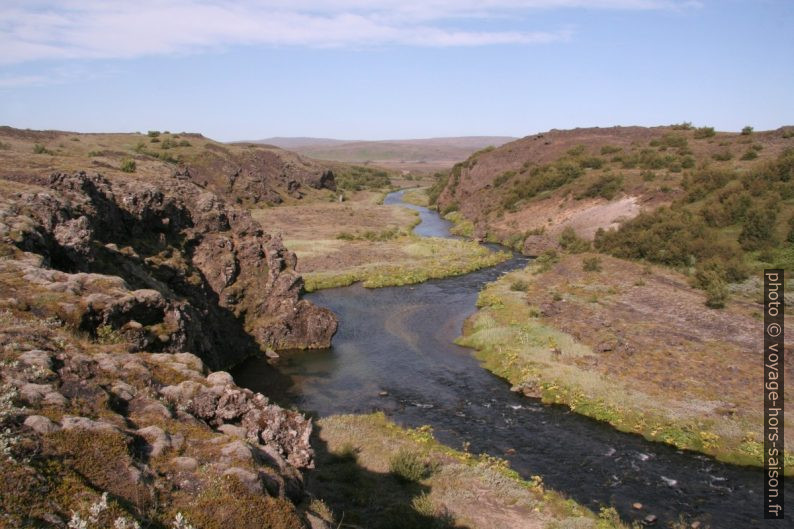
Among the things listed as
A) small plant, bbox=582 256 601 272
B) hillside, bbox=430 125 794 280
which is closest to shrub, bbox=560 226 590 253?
hillside, bbox=430 125 794 280

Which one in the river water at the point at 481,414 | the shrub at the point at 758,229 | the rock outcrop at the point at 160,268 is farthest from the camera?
the shrub at the point at 758,229

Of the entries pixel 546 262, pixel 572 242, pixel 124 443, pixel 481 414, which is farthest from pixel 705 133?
pixel 124 443

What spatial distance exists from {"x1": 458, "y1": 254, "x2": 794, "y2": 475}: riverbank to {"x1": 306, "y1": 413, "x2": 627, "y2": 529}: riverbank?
898 centimetres

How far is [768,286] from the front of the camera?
1676 inches

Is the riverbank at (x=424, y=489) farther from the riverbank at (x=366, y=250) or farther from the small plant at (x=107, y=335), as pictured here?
the riverbank at (x=366, y=250)

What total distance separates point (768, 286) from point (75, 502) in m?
48.4

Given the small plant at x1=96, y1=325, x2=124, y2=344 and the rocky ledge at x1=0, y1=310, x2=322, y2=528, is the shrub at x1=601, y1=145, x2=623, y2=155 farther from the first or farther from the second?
the small plant at x1=96, y1=325, x2=124, y2=344

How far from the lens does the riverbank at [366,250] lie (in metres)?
58.2

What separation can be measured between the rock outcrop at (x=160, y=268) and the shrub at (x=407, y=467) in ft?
35.6

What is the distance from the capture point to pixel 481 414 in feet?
95.6

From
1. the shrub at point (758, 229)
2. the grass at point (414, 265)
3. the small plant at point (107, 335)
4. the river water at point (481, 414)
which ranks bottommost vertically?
the river water at point (481, 414)

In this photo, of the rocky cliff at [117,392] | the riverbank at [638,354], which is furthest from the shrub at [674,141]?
the rocky cliff at [117,392]

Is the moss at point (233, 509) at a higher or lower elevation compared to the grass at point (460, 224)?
Answer: higher

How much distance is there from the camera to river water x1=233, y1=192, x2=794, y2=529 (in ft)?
71.3
